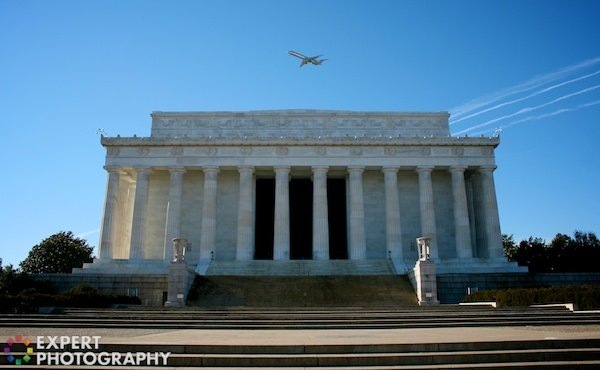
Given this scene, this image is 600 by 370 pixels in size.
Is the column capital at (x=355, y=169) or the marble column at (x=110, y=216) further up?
the column capital at (x=355, y=169)

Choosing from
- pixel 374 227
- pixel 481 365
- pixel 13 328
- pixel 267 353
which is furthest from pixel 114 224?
pixel 481 365

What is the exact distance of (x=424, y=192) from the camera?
47094mm

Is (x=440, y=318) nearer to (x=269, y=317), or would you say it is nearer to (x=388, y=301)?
(x=269, y=317)

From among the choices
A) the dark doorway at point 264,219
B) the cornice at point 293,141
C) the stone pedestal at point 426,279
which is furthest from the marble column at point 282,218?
the stone pedestal at point 426,279

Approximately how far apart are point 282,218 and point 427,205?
14.1 metres

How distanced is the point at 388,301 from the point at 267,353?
2266 cm

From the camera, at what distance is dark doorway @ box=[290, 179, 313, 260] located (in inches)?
2032

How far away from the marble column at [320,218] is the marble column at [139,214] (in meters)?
16.4

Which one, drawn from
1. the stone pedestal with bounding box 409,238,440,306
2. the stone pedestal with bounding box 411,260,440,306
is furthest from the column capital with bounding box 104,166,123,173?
the stone pedestal with bounding box 411,260,440,306

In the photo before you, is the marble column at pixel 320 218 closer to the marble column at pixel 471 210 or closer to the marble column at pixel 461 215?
the marble column at pixel 461 215

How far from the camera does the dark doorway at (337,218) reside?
50.9 m

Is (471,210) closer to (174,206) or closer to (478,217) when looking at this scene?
(478,217)

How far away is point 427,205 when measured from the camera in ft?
153

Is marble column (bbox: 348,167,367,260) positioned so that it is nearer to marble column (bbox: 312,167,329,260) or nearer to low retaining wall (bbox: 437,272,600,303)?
marble column (bbox: 312,167,329,260)
